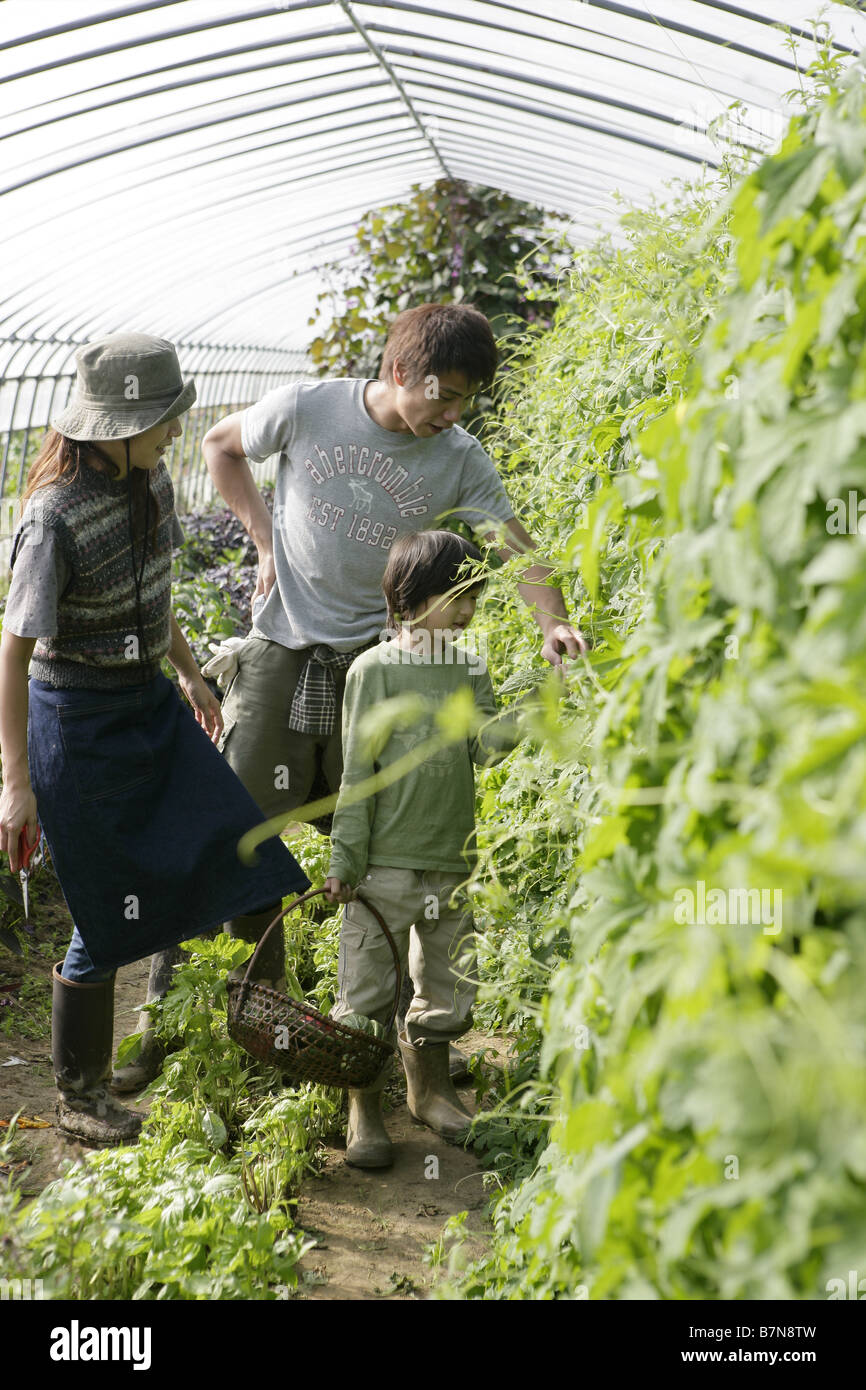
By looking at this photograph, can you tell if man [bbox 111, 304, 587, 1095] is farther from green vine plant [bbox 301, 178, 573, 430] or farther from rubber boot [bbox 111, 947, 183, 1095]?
green vine plant [bbox 301, 178, 573, 430]

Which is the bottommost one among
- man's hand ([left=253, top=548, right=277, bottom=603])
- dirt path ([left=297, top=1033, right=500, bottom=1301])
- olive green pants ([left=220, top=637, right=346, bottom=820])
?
dirt path ([left=297, top=1033, right=500, bottom=1301])

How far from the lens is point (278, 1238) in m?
2.34

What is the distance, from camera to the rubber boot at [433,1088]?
2789 millimetres

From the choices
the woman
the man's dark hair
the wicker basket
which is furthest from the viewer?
the man's dark hair

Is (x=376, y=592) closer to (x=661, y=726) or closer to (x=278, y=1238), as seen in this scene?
(x=278, y=1238)

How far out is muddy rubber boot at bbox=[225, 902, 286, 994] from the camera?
2.95 metres

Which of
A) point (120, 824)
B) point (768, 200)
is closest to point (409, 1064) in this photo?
point (120, 824)

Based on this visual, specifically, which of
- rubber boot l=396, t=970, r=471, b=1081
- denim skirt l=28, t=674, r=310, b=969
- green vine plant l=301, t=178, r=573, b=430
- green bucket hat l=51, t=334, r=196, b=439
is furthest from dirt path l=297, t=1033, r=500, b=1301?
green vine plant l=301, t=178, r=573, b=430

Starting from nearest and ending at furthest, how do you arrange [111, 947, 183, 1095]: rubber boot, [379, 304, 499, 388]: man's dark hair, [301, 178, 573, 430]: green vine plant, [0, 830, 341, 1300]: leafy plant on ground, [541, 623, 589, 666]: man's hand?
[0, 830, 341, 1300]: leafy plant on ground < [541, 623, 589, 666]: man's hand < [379, 304, 499, 388]: man's dark hair < [111, 947, 183, 1095]: rubber boot < [301, 178, 573, 430]: green vine plant

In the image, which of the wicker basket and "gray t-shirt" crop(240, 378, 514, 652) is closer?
the wicker basket

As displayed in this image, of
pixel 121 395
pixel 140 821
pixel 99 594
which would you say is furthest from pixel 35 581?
pixel 140 821

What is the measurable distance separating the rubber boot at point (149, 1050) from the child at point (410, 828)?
2.07 feet

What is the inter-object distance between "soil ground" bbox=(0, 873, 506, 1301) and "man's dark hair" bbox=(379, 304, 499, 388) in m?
1.62

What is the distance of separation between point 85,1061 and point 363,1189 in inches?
29.4
